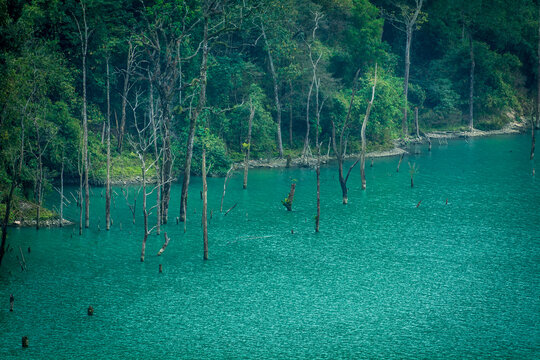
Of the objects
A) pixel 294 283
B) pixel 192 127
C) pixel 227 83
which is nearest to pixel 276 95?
pixel 227 83

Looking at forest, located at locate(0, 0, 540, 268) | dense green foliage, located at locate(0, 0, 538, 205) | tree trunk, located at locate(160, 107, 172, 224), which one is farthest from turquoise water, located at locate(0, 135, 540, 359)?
dense green foliage, located at locate(0, 0, 538, 205)

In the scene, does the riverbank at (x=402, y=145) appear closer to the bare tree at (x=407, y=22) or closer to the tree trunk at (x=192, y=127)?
the bare tree at (x=407, y=22)

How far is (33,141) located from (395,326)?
36.5 metres

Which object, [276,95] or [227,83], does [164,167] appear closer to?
[227,83]

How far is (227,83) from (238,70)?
190 centimetres

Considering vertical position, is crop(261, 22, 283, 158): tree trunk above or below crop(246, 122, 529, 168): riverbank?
above

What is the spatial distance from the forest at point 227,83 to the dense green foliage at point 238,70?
0.19m

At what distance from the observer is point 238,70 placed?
80938 millimetres

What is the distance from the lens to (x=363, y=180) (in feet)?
231

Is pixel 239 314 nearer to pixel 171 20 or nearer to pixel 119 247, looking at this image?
pixel 119 247

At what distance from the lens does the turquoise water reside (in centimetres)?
3600

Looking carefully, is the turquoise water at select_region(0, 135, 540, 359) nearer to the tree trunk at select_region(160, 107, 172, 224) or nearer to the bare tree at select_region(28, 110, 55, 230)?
the tree trunk at select_region(160, 107, 172, 224)

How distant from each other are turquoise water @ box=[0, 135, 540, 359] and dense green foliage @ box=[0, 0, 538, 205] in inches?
328

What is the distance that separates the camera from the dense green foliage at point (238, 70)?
59.5 metres
